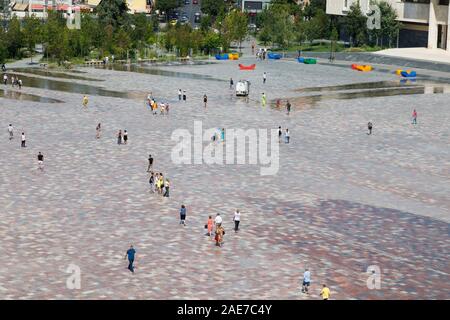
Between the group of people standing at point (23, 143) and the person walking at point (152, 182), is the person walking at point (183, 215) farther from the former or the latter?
the group of people standing at point (23, 143)

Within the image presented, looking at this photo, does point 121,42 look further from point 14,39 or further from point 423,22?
point 423,22

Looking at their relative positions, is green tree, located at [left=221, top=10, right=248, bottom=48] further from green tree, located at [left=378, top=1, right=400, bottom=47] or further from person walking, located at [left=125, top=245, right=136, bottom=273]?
person walking, located at [left=125, top=245, right=136, bottom=273]

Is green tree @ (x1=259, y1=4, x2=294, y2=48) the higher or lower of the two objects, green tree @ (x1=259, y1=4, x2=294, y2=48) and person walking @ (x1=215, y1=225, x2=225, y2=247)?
the higher

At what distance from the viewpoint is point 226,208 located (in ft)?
140

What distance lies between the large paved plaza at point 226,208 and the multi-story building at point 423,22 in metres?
57.3

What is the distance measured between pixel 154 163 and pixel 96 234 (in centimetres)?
1453

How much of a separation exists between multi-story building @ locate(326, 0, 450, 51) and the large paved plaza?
57297 mm

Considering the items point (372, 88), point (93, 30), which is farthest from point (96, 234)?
point (93, 30)

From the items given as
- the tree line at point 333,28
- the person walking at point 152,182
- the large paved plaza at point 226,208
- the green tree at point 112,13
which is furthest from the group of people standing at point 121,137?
the green tree at point 112,13

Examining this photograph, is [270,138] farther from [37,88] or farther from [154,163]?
[37,88]

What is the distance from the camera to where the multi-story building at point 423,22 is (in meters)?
128

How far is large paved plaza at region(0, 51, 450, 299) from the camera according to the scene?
3281 cm

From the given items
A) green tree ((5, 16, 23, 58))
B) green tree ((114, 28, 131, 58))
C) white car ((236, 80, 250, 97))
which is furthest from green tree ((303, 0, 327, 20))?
white car ((236, 80, 250, 97))

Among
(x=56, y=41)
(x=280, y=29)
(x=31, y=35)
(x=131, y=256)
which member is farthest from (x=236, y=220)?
(x=280, y=29)
